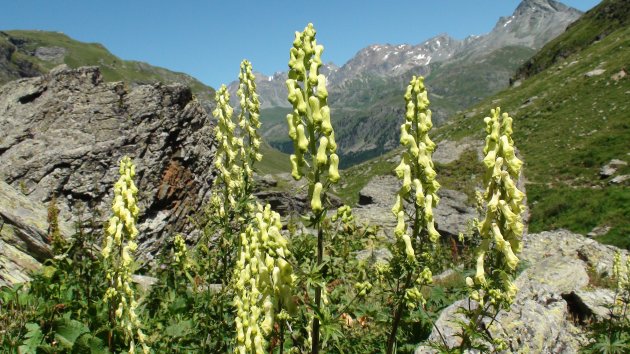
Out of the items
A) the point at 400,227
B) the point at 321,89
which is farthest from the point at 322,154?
the point at 400,227

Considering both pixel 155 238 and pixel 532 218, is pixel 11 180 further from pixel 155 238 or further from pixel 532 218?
pixel 532 218

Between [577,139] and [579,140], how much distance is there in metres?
0.53

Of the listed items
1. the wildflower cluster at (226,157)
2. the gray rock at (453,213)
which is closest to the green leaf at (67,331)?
the wildflower cluster at (226,157)

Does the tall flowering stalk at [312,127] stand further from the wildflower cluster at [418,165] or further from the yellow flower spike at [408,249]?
the wildflower cluster at [418,165]

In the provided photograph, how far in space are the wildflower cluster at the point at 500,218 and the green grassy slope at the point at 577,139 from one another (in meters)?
19.9

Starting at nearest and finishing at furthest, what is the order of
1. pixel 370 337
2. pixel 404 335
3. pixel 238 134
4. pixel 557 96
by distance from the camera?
pixel 370 337
pixel 404 335
pixel 238 134
pixel 557 96

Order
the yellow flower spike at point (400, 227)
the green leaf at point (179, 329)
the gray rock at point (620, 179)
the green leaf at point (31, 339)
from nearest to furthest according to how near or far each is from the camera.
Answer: the yellow flower spike at point (400, 227) → the green leaf at point (31, 339) → the green leaf at point (179, 329) → the gray rock at point (620, 179)

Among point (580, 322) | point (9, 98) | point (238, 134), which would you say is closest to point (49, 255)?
point (238, 134)

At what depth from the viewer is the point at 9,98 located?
50.1ft

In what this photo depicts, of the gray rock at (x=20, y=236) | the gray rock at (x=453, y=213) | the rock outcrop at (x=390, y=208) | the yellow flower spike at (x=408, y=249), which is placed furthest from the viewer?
the gray rock at (x=453, y=213)

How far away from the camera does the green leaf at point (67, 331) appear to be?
5.54 meters

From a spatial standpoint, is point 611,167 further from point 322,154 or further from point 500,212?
point 322,154

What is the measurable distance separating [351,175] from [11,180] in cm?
5954

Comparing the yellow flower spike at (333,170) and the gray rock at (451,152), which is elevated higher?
the gray rock at (451,152)
